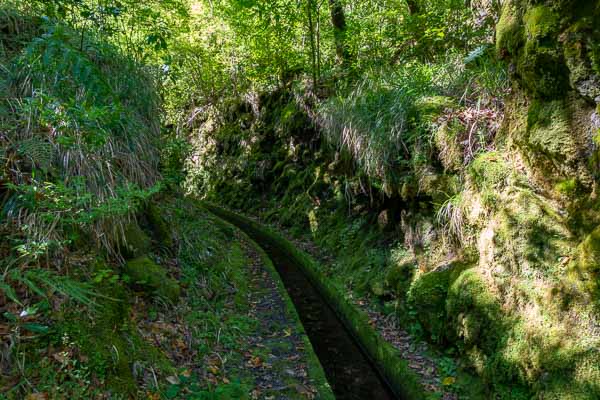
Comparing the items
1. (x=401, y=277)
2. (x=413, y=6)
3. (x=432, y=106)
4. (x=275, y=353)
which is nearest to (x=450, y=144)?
(x=432, y=106)

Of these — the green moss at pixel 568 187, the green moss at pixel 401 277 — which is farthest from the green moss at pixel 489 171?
the green moss at pixel 401 277

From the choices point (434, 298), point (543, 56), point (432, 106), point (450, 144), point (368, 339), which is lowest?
point (368, 339)

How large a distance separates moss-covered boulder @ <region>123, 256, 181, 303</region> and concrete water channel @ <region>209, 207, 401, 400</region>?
2.34 metres

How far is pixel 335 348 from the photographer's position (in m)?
6.04

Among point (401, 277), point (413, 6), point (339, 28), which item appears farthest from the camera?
point (339, 28)

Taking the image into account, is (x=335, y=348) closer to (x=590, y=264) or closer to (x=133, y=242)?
(x=133, y=242)

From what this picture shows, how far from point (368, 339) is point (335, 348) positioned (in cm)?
56

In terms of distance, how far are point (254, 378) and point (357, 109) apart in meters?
5.44

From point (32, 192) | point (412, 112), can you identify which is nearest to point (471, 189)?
point (412, 112)

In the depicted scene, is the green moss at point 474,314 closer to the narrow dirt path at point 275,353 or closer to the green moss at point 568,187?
the green moss at point 568,187

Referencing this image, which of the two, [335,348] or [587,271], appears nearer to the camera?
[587,271]

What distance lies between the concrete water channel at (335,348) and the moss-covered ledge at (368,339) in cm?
9

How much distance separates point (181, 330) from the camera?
4875mm

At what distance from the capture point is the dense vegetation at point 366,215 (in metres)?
3.47
